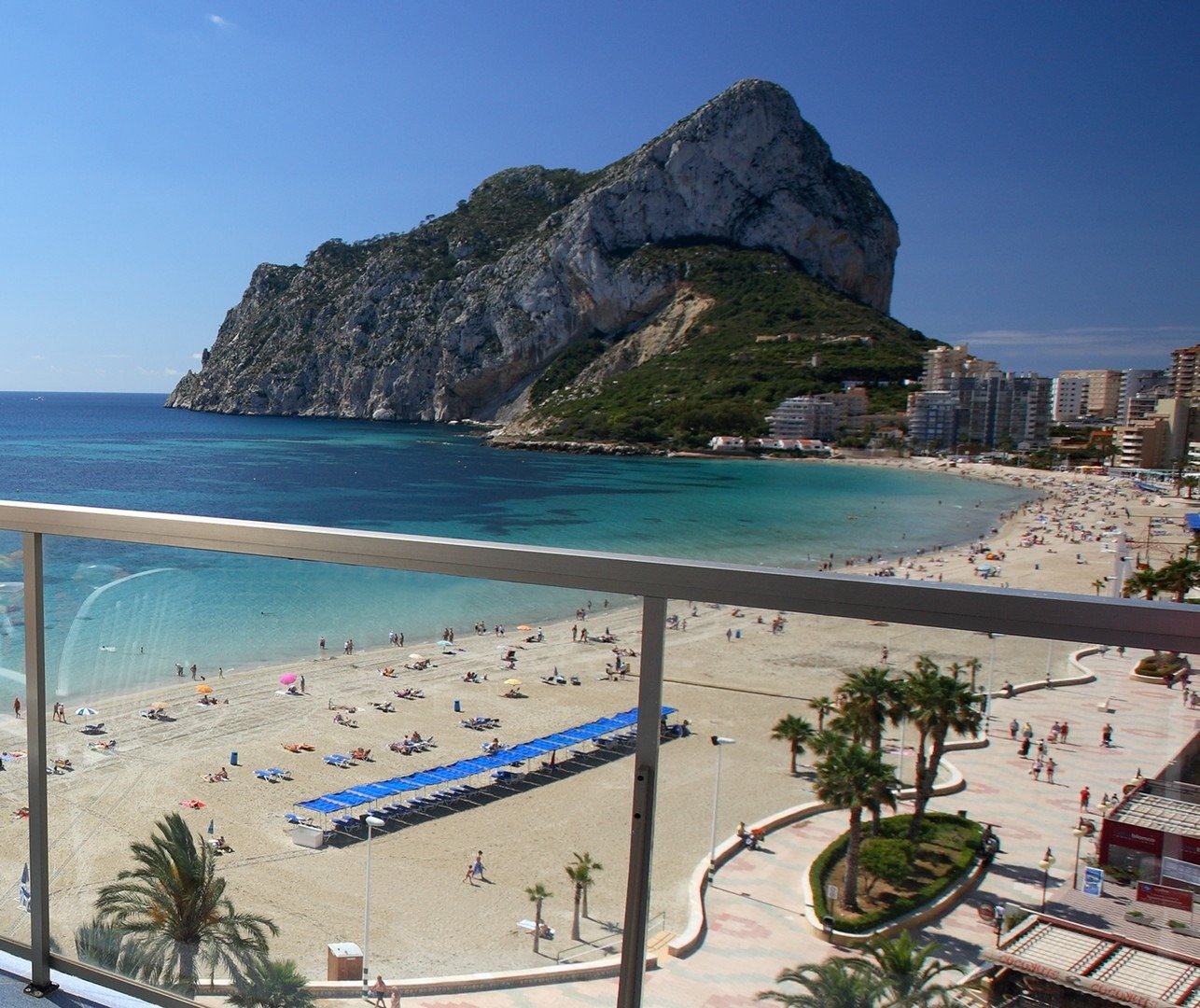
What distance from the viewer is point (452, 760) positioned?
47.9 inches

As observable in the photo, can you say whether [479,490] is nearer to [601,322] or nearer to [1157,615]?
[601,322]

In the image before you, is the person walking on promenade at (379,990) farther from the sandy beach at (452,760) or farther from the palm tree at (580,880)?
the palm tree at (580,880)

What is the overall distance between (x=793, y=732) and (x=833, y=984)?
0.90ft

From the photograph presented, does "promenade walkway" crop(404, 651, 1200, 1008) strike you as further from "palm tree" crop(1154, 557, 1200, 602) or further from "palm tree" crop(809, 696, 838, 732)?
"palm tree" crop(1154, 557, 1200, 602)

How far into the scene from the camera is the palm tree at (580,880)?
114cm

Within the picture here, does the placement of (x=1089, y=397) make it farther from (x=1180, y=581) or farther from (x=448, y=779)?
(x=448, y=779)

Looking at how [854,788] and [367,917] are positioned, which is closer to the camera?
[854,788]

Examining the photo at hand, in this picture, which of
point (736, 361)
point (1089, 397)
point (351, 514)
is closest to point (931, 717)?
point (351, 514)

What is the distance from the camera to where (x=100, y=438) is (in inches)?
2682

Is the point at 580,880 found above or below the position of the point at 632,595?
below

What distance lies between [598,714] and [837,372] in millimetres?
64337

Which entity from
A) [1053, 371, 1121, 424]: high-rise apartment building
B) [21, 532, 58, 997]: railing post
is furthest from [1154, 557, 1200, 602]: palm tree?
→ [1053, 371, 1121, 424]: high-rise apartment building

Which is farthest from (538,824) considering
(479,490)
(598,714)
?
(479,490)

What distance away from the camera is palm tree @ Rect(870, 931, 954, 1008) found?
0.98m
